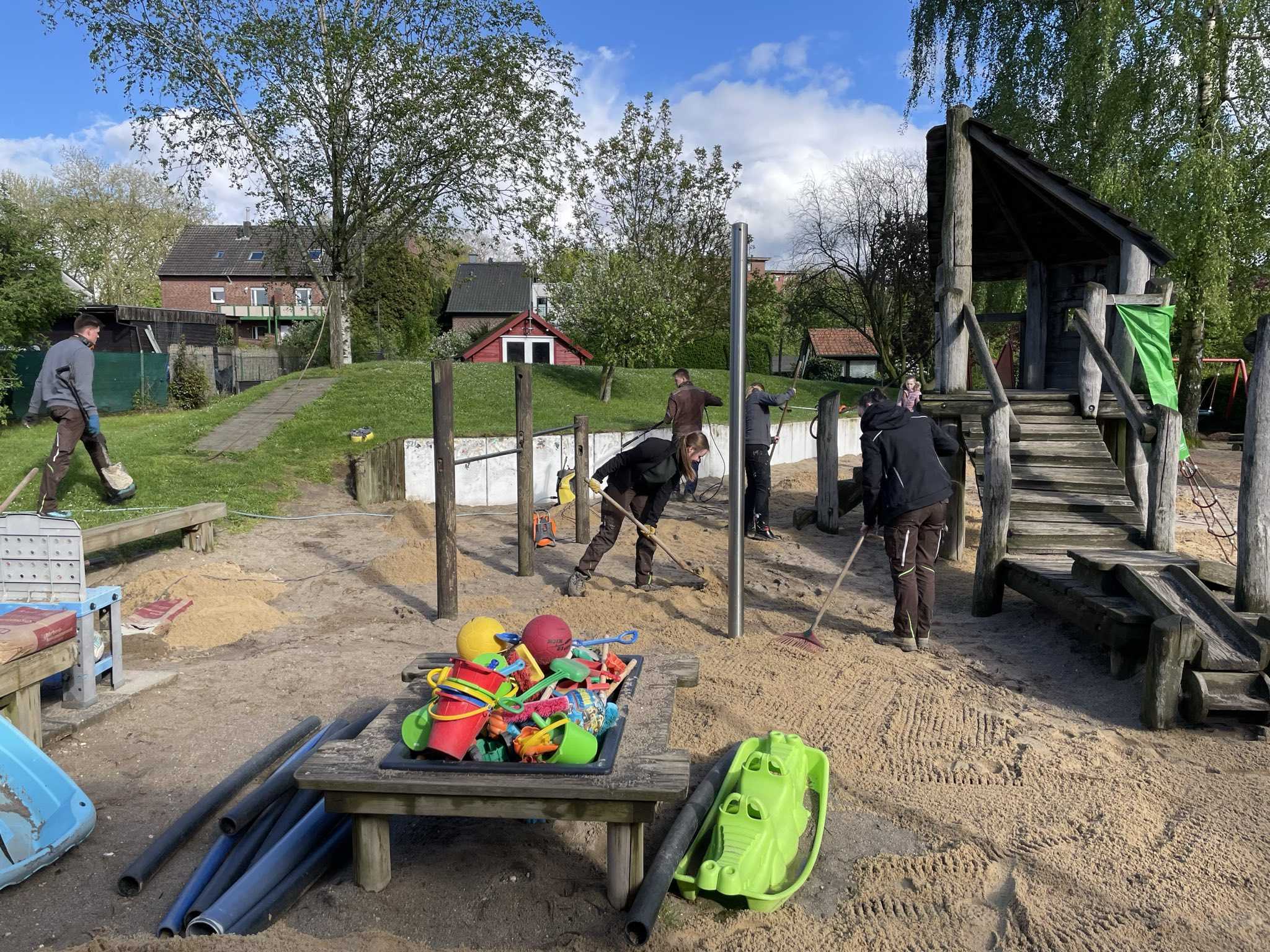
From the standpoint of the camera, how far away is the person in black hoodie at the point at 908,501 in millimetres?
6426

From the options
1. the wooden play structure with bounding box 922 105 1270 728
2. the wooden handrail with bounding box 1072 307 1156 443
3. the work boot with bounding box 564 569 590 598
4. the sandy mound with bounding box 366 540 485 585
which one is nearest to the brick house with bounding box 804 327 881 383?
the wooden play structure with bounding box 922 105 1270 728

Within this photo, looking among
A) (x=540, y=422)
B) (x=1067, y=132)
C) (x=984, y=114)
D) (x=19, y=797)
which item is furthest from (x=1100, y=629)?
(x=984, y=114)

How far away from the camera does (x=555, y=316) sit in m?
21.3

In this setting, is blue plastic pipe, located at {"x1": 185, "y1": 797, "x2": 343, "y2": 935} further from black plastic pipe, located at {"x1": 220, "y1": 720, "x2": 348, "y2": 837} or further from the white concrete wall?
the white concrete wall

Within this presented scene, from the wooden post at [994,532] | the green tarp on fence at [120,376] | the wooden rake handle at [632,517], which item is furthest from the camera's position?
the green tarp on fence at [120,376]

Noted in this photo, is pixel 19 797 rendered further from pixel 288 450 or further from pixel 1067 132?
pixel 1067 132

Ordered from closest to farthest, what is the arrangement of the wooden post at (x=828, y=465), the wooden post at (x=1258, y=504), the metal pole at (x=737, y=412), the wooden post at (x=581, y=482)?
1. the wooden post at (x=1258, y=504)
2. the metal pole at (x=737, y=412)
3. the wooden post at (x=581, y=482)
4. the wooden post at (x=828, y=465)

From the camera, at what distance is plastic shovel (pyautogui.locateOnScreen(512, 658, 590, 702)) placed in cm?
350

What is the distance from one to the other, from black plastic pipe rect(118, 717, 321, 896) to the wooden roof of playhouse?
28.6 ft

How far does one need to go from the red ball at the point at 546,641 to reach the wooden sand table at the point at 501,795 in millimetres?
490

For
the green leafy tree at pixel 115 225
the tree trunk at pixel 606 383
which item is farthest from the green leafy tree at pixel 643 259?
the green leafy tree at pixel 115 225

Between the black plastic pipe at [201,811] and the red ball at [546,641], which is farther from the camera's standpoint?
the red ball at [546,641]

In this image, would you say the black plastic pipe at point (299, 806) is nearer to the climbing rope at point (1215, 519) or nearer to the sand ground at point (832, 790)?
the sand ground at point (832, 790)

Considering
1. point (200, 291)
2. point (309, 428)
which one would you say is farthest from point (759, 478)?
point (200, 291)
